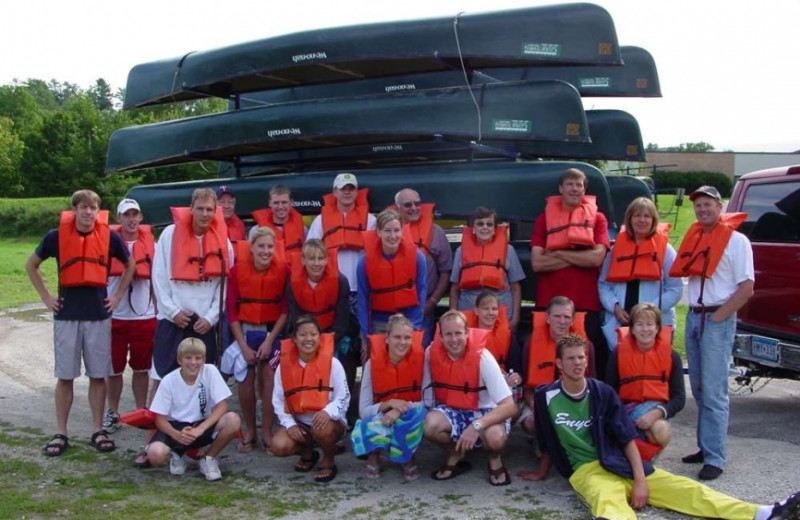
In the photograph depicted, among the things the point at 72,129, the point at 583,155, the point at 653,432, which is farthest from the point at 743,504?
the point at 72,129

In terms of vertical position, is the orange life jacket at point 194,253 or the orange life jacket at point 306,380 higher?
the orange life jacket at point 194,253

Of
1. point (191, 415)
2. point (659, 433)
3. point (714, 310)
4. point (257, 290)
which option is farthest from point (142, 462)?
point (714, 310)

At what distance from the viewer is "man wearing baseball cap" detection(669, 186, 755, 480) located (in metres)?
5.12

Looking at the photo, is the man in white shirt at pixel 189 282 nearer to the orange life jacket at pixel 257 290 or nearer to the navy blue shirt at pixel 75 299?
the orange life jacket at pixel 257 290

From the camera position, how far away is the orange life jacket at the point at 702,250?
520cm

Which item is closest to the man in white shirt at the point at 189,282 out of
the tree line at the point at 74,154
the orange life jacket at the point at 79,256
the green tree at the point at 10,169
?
the orange life jacket at the point at 79,256

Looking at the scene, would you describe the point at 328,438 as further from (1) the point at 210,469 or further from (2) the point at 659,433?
(2) the point at 659,433

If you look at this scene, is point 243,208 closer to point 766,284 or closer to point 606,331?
point 606,331

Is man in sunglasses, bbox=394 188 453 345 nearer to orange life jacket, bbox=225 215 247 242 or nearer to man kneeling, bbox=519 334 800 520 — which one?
man kneeling, bbox=519 334 800 520

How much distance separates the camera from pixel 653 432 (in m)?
4.88

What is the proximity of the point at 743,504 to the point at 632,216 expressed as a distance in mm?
2164

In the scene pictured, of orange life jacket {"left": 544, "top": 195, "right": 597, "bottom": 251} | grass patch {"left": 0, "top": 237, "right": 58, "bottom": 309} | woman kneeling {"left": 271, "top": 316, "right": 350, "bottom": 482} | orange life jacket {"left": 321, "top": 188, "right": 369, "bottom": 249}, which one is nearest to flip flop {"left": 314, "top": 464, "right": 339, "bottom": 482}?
woman kneeling {"left": 271, "top": 316, "right": 350, "bottom": 482}

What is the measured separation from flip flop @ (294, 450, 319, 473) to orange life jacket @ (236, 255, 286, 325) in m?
1.09

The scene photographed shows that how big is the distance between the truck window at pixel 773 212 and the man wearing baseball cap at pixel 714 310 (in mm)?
1505
